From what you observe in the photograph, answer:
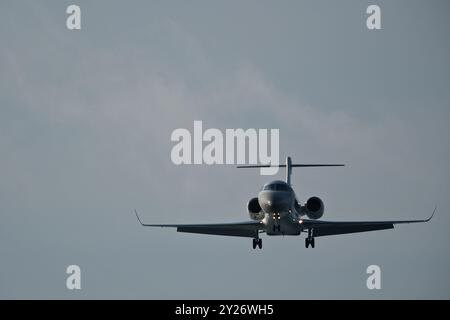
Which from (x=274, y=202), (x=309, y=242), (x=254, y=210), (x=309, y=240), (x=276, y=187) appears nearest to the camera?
(x=274, y=202)

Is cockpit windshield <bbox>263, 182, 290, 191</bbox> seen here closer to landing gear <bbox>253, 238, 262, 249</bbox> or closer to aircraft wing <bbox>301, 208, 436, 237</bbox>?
aircraft wing <bbox>301, 208, 436, 237</bbox>

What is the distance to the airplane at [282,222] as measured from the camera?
76.6 metres

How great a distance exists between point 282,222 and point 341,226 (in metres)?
6.11

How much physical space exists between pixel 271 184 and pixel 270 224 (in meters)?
2.47

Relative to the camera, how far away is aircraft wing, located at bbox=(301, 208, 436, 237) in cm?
8100

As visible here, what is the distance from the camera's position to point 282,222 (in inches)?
3068

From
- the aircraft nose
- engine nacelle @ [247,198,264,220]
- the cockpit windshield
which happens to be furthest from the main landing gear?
the aircraft nose

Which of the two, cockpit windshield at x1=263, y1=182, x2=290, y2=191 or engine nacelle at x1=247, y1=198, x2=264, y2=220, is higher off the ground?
cockpit windshield at x1=263, y1=182, x2=290, y2=191

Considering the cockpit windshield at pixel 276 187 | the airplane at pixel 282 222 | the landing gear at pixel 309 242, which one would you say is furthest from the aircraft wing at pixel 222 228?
the cockpit windshield at pixel 276 187

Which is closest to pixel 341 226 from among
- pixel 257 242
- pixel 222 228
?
pixel 257 242

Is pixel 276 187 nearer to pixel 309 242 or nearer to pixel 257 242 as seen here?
pixel 309 242

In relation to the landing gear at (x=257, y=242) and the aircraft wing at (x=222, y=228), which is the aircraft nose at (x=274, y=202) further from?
the landing gear at (x=257, y=242)
